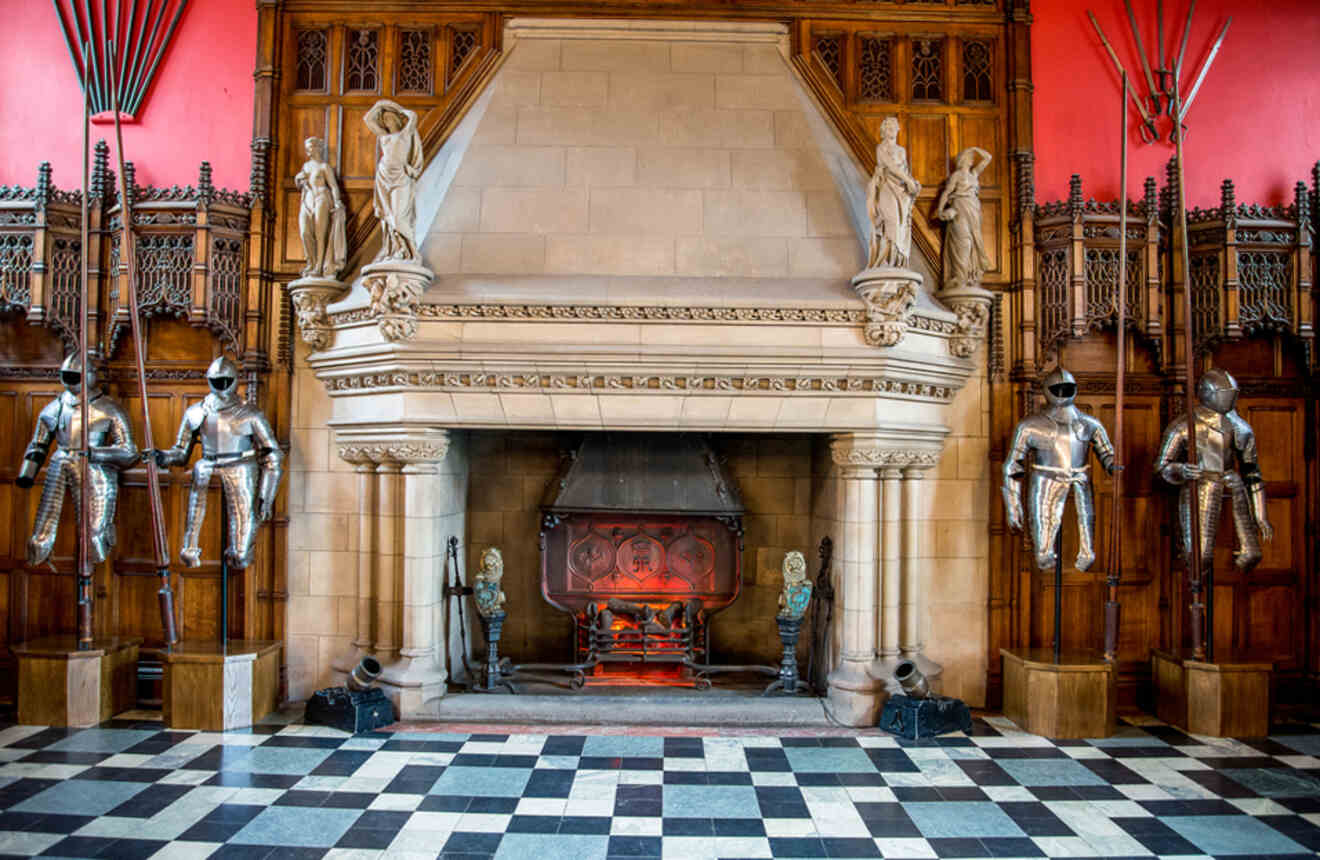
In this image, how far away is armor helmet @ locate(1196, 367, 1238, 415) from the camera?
18.2 ft

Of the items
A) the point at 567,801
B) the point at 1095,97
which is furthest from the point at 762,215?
the point at 567,801

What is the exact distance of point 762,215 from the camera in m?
5.70

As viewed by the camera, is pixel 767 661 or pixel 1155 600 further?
pixel 767 661

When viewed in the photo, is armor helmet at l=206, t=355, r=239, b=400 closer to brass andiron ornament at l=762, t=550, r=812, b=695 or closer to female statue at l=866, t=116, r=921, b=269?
brass andiron ornament at l=762, t=550, r=812, b=695

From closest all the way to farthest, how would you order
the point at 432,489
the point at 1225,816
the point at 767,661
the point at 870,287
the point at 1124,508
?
the point at 1225,816
the point at 870,287
the point at 432,489
the point at 1124,508
the point at 767,661

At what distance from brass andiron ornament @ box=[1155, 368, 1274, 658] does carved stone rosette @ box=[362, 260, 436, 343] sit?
510 cm

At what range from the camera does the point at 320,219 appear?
566cm

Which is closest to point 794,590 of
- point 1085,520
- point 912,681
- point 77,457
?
point 912,681

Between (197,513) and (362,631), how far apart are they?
139 centimetres

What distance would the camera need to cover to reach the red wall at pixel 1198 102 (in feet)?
20.3

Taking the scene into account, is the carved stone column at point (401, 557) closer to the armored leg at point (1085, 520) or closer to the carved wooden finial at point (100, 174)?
the carved wooden finial at point (100, 174)

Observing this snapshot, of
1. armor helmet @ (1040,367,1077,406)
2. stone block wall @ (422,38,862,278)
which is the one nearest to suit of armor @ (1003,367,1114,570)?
armor helmet @ (1040,367,1077,406)

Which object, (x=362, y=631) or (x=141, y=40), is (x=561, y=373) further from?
(x=141, y=40)

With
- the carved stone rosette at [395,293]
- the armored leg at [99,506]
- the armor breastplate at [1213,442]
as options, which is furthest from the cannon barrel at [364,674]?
the armor breastplate at [1213,442]
